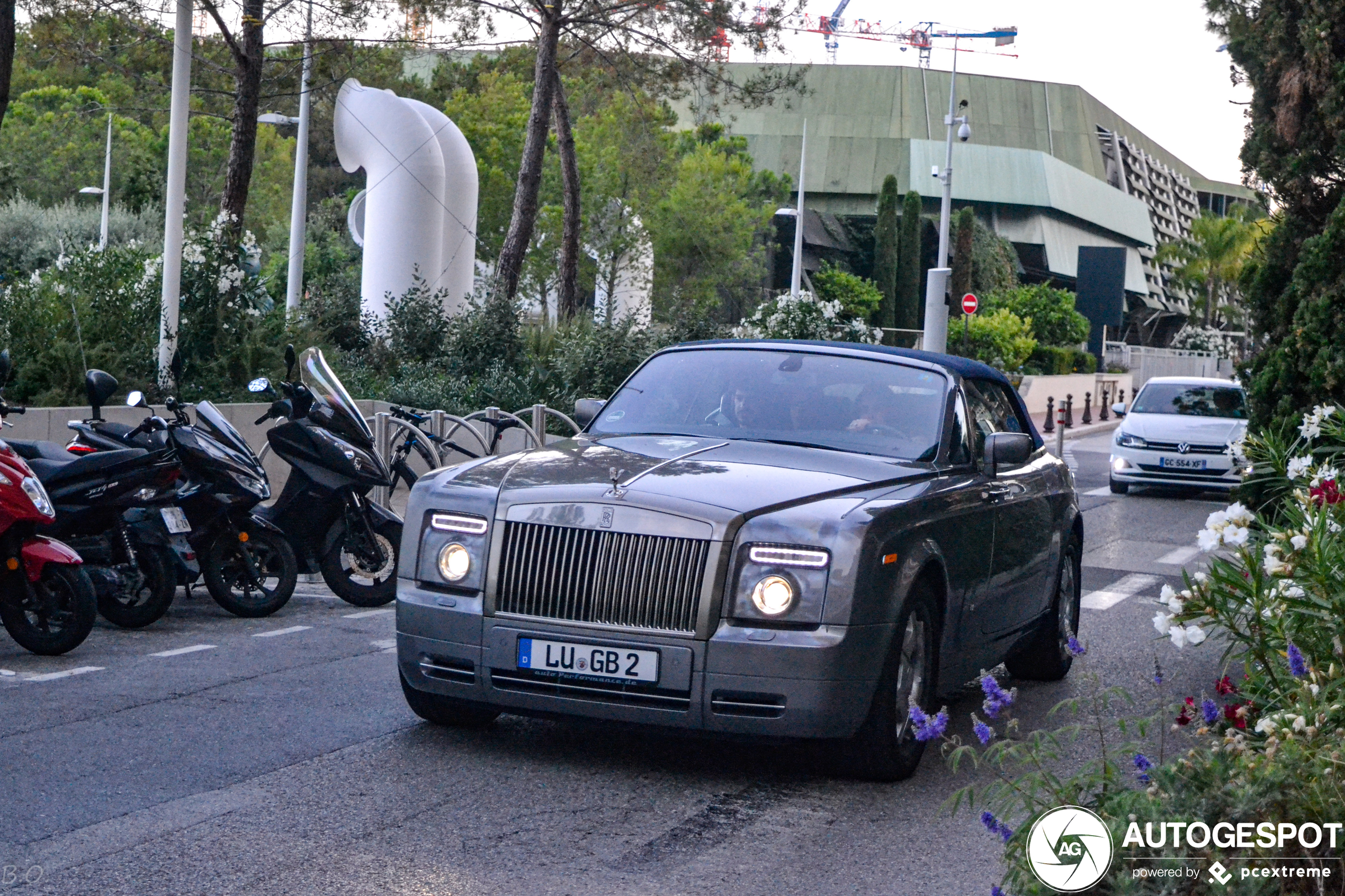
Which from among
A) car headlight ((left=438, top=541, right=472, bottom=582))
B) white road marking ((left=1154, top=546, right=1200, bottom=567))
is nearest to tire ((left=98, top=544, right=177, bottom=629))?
car headlight ((left=438, top=541, right=472, bottom=582))

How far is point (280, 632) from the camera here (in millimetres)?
→ 9062

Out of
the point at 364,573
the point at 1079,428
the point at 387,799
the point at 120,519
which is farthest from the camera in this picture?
the point at 1079,428

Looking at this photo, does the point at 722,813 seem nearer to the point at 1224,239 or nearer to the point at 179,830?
the point at 179,830

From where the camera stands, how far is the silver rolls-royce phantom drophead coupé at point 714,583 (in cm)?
568

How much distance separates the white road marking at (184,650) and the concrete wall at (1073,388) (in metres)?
37.8

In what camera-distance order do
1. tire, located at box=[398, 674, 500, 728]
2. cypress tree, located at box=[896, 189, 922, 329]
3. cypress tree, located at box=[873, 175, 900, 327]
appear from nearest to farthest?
1. tire, located at box=[398, 674, 500, 728]
2. cypress tree, located at box=[873, 175, 900, 327]
3. cypress tree, located at box=[896, 189, 922, 329]

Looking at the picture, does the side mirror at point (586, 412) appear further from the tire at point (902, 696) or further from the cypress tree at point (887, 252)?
the cypress tree at point (887, 252)

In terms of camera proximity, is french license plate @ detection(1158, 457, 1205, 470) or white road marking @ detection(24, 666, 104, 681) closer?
white road marking @ detection(24, 666, 104, 681)

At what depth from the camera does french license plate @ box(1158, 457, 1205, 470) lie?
21578 millimetres

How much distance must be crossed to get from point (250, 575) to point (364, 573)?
2.44 ft

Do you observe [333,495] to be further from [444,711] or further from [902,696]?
[902,696]

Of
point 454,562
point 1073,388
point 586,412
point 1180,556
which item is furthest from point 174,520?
point 1073,388

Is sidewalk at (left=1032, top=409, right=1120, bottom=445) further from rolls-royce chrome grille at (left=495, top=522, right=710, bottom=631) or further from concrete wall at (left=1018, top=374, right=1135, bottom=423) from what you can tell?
rolls-royce chrome grille at (left=495, top=522, right=710, bottom=631)

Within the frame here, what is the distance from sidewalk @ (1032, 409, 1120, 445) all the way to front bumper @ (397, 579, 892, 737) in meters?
28.8
